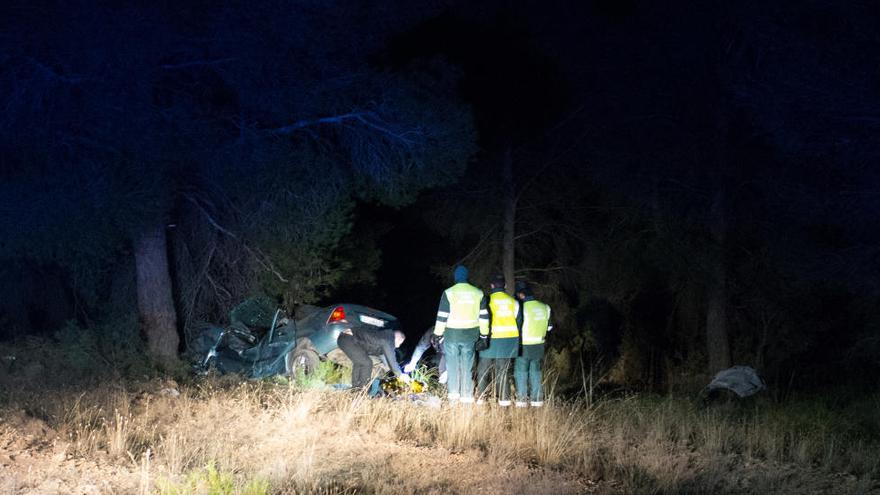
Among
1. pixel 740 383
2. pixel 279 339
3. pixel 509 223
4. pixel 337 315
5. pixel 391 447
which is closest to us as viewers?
pixel 391 447

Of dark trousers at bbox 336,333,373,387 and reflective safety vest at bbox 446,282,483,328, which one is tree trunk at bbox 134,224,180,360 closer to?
dark trousers at bbox 336,333,373,387

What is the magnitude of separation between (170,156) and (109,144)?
82cm

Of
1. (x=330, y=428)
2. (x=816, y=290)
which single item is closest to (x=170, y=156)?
(x=330, y=428)

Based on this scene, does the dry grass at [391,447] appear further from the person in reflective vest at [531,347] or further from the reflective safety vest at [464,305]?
the reflective safety vest at [464,305]

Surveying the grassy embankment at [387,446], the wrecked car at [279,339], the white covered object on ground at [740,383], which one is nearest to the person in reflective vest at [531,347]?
the grassy embankment at [387,446]

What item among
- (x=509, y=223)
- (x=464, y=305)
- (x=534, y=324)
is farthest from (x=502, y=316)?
(x=509, y=223)

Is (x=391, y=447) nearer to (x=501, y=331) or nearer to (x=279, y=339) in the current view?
(x=501, y=331)

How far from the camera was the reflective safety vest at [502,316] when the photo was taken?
429 inches

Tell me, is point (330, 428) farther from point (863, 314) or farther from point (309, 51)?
point (863, 314)

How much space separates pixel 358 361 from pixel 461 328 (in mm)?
1324

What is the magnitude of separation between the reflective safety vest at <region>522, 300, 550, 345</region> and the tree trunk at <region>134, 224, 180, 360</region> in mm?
5965

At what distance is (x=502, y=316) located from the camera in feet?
35.8

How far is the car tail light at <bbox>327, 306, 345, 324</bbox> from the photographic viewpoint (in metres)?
12.0

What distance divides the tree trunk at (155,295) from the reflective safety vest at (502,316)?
565 centimetres
